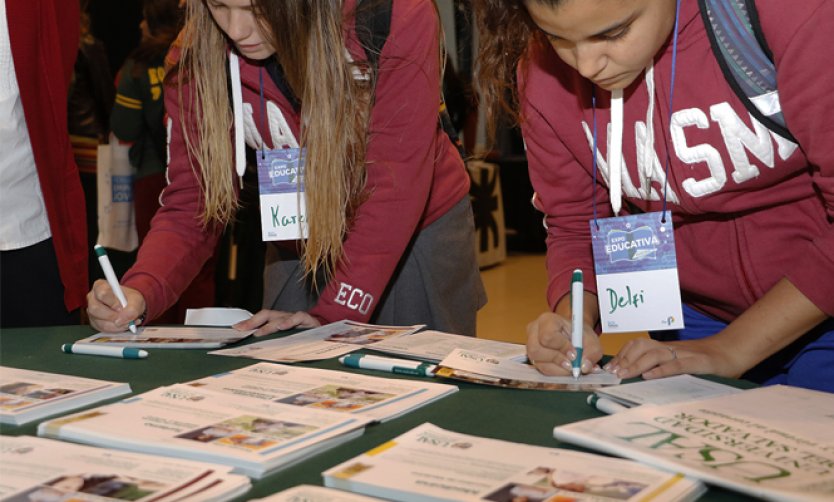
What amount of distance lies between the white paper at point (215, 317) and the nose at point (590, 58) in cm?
78

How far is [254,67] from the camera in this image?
1.83 m

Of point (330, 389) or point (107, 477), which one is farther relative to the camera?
point (330, 389)

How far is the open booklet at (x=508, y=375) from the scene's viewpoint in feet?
4.27

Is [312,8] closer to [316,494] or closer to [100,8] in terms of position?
[316,494]

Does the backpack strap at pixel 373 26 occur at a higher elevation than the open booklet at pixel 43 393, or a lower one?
higher

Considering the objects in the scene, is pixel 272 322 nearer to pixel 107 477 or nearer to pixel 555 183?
pixel 555 183

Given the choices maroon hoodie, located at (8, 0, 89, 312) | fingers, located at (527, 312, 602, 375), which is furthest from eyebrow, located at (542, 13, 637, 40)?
maroon hoodie, located at (8, 0, 89, 312)

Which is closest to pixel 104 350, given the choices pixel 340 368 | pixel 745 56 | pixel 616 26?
pixel 340 368

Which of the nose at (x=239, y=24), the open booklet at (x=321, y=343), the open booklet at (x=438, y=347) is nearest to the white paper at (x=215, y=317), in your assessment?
the open booklet at (x=321, y=343)

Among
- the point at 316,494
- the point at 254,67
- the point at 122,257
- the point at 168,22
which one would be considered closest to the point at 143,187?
the point at 122,257

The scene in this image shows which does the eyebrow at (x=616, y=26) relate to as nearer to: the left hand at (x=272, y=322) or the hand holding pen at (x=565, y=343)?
the hand holding pen at (x=565, y=343)

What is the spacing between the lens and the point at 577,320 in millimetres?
1353

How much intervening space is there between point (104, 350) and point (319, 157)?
46 centimetres

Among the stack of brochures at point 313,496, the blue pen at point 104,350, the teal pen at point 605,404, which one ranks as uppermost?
the blue pen at point 104,350
